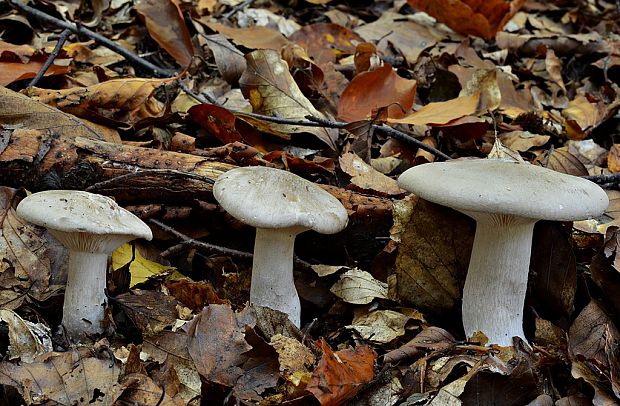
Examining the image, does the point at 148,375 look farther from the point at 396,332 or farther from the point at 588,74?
the point at 588,74

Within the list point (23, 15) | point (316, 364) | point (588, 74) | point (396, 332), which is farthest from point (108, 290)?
point (588, 74)

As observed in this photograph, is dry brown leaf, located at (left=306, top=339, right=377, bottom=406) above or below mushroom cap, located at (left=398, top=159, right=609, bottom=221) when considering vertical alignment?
below

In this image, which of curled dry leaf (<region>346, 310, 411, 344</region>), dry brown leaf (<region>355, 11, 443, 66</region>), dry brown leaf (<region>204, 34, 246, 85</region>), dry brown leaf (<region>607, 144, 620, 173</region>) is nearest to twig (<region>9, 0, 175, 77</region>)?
dry brown leaf (<region>204, 34, 246, 85</region>)

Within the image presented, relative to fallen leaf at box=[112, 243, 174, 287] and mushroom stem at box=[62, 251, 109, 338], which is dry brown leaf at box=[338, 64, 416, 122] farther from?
mushroom stem at box=[62, 251, 109, 338]

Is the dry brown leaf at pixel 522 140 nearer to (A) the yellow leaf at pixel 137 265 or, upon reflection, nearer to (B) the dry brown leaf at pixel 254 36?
(B) the dry brown leaf at pixel 254 36

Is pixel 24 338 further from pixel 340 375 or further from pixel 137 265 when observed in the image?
pixel 340 375

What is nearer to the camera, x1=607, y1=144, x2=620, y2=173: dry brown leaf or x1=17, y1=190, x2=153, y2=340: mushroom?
x1=17, y1=190, x2=153, y2=340: mushroom

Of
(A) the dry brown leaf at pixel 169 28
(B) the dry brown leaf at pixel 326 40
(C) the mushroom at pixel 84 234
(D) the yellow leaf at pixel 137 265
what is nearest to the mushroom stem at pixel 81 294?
(C) the mushroom at pixel 84 234
